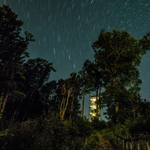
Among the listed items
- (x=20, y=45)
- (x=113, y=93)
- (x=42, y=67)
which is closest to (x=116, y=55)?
(x=113, y=93)

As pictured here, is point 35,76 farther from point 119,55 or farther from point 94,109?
point 119,55

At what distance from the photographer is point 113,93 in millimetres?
14891

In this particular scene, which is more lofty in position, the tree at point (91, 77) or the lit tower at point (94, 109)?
the tree at point (91, 77)

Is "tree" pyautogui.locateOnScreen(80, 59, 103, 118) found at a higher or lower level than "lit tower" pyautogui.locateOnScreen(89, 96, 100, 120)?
higher

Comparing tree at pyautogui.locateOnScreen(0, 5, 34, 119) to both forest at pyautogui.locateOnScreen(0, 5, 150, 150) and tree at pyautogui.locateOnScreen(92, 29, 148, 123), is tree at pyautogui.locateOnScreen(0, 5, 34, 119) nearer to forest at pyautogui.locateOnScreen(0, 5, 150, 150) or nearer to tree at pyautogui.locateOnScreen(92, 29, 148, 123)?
forest at pyautogui.locateOnScreen(0, 5, 150, 150)

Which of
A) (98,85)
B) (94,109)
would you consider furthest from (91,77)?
(94,109)

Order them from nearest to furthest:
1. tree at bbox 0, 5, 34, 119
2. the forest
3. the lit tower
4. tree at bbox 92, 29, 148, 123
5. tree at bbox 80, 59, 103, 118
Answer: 1. the forest
2. tree at bbox 0, 5, 34, 119
3. tree at bbox 92, 29, 148, 123
4. the lit tower
5. tree at bbox 80, 59, 103, 118

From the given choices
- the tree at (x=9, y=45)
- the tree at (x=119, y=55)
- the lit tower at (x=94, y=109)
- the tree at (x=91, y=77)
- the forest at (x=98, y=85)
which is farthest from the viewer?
the tree at (x=91, y=77)

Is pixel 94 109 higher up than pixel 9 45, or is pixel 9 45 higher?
pixel 9 45

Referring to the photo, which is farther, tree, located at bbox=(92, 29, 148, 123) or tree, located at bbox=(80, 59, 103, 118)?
tree, located at bbox=(80, 59, 103, 118)

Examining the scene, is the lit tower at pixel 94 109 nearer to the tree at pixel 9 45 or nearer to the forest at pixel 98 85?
the forest at pixel 98 85

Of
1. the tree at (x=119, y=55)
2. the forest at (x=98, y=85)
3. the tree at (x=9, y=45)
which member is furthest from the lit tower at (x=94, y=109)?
the tree at (x=9, y=45)

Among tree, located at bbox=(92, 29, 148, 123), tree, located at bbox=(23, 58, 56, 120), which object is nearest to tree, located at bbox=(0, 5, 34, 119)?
tree, located at bbox=(23, 58, 56, 120)

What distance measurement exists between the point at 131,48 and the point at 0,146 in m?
20.6
